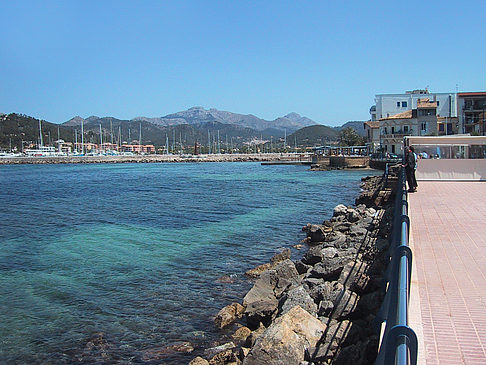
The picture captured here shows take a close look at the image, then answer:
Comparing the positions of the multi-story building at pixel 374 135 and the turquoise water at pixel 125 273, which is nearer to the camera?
the turquoise water at pixel 125 273

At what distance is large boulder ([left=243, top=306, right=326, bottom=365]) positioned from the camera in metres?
6.65

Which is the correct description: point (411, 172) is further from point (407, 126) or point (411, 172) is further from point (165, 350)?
point (407, 126)

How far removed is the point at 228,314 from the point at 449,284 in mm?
4741

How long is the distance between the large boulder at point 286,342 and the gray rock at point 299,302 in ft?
3.12

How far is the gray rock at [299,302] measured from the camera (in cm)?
844

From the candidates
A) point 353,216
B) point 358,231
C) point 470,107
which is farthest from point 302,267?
point 470,107

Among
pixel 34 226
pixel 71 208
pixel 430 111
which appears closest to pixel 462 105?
pixel 430 111

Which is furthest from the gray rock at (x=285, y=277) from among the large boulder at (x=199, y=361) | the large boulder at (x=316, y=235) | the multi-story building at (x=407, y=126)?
the multi-story building at (x=407, y=126)

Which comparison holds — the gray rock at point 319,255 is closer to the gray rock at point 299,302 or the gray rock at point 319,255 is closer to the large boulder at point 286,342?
the gray rock at point 299,302

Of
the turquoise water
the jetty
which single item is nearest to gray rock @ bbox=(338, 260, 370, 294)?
the jetty

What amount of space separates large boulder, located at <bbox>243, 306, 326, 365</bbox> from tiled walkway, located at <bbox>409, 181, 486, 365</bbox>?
1.78 metres

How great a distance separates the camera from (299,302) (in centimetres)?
861

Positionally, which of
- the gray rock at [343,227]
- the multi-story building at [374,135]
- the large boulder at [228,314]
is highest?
the multi-story building at [374,135]

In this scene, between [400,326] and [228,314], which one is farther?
[228,314]
